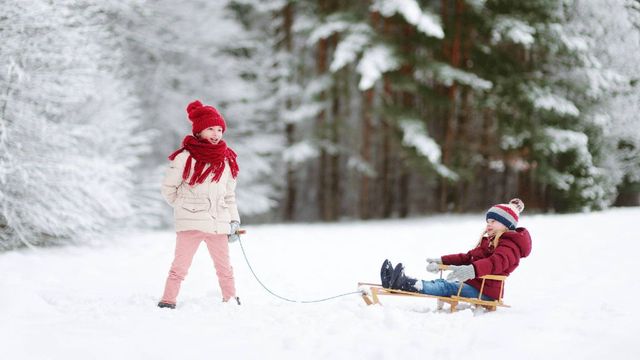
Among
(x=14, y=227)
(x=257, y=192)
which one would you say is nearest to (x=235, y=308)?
(x=14, y=227)

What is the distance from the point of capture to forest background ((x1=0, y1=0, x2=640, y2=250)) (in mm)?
8289

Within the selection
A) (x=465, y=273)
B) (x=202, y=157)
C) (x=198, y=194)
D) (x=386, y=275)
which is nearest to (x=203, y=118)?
(x=202, y=157)

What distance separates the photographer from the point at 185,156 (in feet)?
17.5

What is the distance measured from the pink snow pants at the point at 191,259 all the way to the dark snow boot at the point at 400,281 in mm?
1479

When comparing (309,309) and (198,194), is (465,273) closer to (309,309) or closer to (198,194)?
(309,309)

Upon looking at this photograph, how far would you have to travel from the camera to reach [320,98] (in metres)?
15.5

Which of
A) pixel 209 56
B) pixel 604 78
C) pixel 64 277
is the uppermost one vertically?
pixel 209 56

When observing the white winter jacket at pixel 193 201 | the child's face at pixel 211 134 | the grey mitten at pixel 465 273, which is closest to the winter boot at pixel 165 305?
the white winter jacket at pixel 193 201

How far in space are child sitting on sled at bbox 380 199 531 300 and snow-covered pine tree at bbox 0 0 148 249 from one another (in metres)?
5.17

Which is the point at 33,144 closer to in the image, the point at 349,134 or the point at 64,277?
the point at 64,277

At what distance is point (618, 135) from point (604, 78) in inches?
47.2

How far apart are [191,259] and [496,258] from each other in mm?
2593

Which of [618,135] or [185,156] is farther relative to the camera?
[618,135]

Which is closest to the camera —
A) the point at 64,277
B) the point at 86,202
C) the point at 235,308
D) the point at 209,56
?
the point at 235,308
